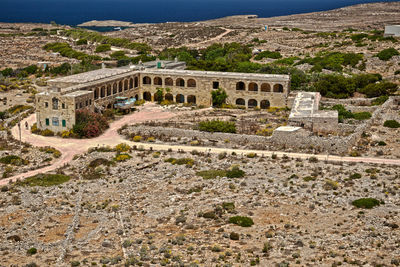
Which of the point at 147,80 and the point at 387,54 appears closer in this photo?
the point at 147,80

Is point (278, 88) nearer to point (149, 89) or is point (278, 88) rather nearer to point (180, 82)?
point (180, 82)

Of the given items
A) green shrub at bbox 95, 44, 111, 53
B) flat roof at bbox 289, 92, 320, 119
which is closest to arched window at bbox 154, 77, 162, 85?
flat roof at bbox 289, 92, 320, 119

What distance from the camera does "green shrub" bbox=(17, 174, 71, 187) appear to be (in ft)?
120

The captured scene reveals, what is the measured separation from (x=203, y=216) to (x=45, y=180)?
1319 cm

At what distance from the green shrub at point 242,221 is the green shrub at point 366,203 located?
700 cm

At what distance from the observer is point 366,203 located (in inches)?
1235

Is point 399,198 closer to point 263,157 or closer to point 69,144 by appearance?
point 263,157

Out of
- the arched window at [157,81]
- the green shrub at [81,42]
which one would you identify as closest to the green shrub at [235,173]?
the arched window at [157,81]

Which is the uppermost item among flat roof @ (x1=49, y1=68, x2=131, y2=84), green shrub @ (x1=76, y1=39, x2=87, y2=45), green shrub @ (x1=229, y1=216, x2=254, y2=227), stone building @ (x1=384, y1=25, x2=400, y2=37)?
stone building @ (x1=384, y1=25, x2=400, y2=37)

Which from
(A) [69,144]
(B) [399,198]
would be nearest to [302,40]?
(A) [69,144]

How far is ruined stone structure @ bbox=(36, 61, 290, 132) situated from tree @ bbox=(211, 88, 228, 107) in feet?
2.64

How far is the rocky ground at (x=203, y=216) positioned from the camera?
25.7m

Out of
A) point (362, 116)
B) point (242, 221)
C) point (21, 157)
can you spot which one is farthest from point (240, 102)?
point (242, 221)

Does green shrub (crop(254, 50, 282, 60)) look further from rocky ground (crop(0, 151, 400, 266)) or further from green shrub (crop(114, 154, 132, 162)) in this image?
green shrub (crop(114, 154, 132, 162))
